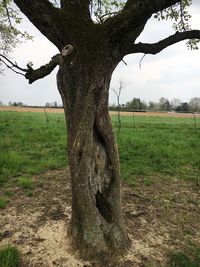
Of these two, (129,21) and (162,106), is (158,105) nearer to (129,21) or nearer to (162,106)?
(162,106)

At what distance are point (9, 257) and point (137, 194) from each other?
12.2ft

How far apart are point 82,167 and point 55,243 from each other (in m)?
1.49

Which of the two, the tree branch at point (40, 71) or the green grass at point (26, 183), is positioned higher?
the tree branch at point (40, 71)

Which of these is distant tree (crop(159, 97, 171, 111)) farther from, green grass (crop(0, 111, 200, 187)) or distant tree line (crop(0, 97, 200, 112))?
green grass (crop(0, 111, 200, 187))

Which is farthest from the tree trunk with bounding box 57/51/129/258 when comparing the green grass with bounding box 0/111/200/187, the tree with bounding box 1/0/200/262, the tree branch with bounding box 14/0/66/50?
the green grass with bounding box 0/111/200/187

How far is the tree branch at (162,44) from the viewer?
4.78 metres

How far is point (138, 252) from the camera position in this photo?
14.8ft

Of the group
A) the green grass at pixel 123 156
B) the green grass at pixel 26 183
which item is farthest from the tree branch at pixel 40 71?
the green grass at pixel 123 156

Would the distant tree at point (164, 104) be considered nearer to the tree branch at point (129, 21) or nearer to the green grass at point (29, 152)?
the green grass at point (29, 152)

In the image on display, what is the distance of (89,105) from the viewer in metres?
4.22

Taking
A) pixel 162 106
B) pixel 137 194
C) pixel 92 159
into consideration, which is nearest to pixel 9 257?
pixel 92 159

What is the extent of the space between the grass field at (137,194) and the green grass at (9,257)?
16 centimetres

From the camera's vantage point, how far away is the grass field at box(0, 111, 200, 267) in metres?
4.83

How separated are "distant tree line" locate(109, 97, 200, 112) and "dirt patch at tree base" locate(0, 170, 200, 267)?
146 feet
